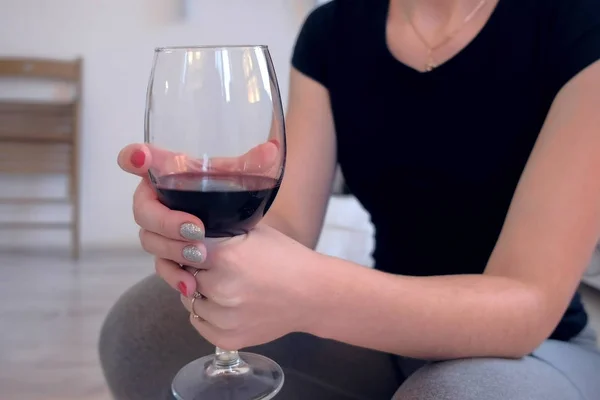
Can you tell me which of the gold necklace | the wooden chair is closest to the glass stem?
the gold necklace

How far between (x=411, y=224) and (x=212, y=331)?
0.37m

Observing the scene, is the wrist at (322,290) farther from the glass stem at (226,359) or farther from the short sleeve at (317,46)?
the short sleeve at (317,46)

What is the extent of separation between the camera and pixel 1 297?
2.26 meters

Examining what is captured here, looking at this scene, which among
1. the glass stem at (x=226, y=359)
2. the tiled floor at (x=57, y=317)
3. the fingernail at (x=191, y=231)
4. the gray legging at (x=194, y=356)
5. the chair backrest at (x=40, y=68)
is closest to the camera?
the fingernail at (x=191, y=231)

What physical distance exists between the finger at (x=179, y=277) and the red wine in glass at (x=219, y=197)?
0.04 metres

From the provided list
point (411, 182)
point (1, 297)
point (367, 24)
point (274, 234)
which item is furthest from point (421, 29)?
point (1, 297)

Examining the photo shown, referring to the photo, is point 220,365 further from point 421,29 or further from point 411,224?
point 421,29

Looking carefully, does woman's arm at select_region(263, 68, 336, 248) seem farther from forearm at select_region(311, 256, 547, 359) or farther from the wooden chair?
the wooden chair

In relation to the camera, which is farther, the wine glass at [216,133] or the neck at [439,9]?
the neck at [439,9]

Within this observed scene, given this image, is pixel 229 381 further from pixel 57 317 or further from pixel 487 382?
pixel 57 317

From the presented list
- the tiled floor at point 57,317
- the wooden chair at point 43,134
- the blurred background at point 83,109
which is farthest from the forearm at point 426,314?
the wooden chair at point 43,134

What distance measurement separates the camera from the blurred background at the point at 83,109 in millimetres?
2707

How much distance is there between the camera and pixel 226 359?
0.65m

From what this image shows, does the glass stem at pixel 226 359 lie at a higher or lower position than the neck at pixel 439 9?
lower
